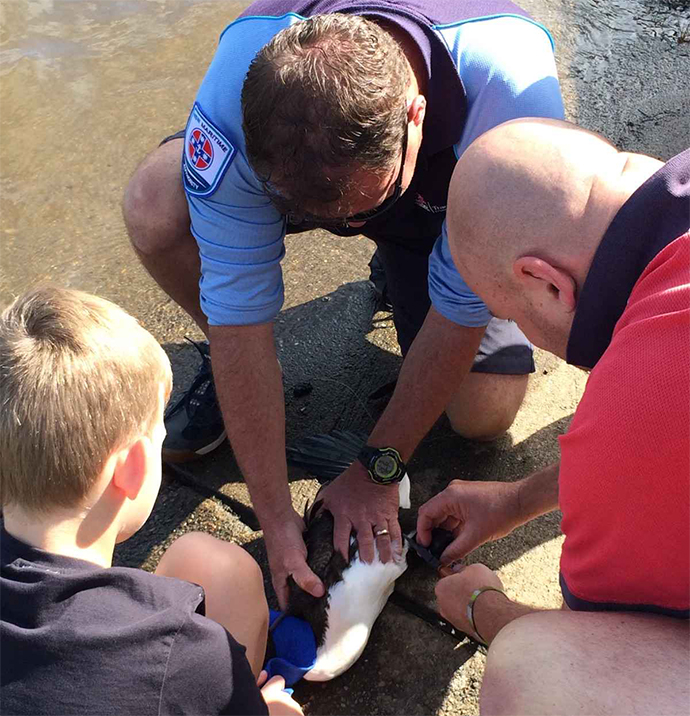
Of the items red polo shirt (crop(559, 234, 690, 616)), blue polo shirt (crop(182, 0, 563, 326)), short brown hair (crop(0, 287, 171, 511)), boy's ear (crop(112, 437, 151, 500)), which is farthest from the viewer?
blue polo shirt (crop(182, 0, 563, 326))

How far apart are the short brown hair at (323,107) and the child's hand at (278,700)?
108 centimetres

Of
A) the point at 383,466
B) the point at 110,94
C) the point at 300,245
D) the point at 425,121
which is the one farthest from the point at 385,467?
the point at 110,94

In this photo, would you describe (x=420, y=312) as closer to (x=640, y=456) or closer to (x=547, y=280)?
(x=547, y=280)

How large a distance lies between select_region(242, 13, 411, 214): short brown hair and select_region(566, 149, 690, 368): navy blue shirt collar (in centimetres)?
59

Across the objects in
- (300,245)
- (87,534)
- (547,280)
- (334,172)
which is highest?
(334,172)

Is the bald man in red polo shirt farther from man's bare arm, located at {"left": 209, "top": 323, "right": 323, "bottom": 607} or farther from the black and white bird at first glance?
man's bare arm, located at {"left": 209, "top": 323, "right": 323, "bottom": 607}

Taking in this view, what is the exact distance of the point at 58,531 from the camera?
135 cm

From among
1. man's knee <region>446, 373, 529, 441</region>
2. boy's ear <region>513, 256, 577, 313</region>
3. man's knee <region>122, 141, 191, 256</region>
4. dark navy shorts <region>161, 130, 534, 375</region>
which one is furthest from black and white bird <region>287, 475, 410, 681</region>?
man's knee <region>122, 141, 191, 256</region>

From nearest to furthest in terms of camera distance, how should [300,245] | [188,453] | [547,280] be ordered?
[547,280]
[188,453]
[300,245]

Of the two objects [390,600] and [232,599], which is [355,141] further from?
[390,600]

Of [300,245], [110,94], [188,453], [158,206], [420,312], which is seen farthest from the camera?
[110,94]

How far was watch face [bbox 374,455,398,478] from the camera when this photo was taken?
79.6 inches

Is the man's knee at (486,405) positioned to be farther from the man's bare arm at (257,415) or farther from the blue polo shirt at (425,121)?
the man's bare arm at (257,415)

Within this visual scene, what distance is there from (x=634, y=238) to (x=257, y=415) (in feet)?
3.56
